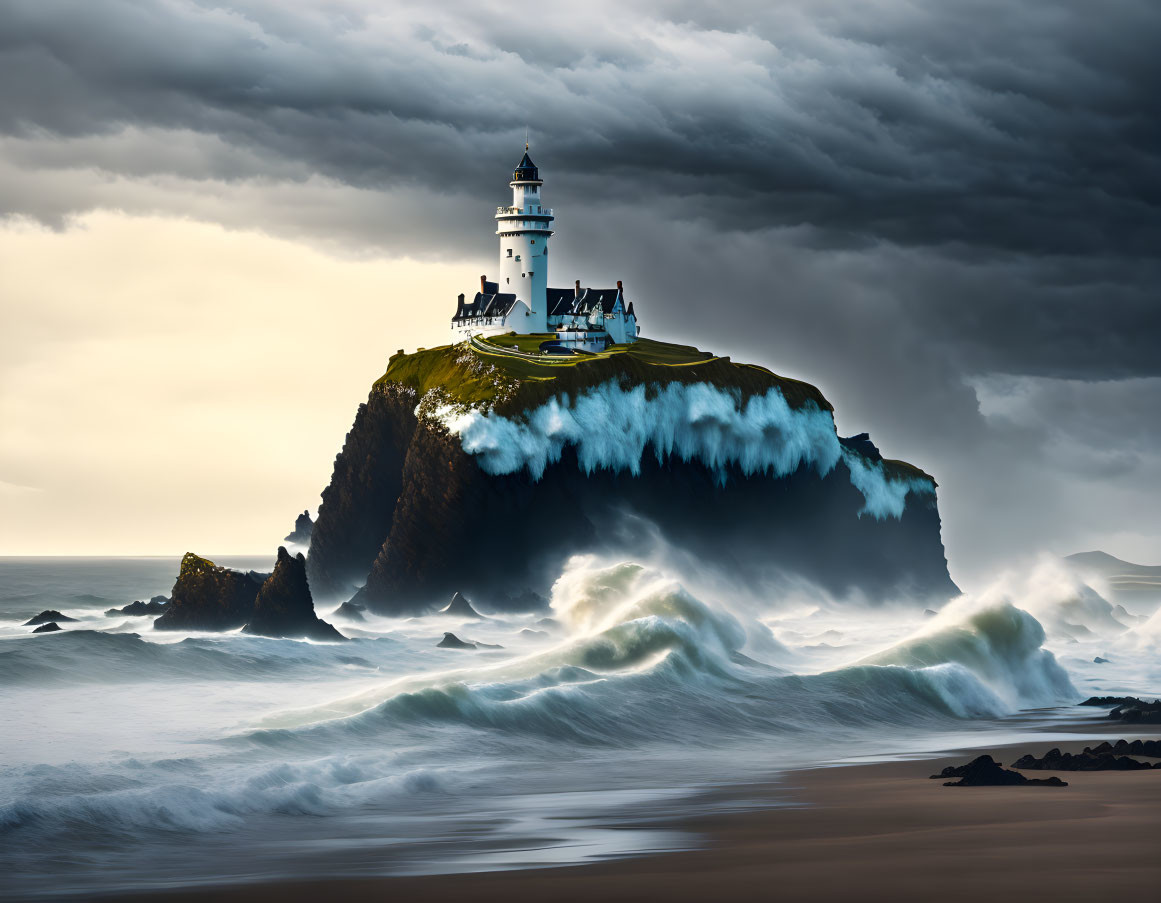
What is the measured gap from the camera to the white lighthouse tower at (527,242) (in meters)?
82.1

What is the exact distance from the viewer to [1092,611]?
2402 inches

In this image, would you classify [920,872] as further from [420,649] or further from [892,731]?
[420,649]

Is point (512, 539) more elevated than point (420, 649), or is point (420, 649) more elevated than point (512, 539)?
point (512, 539)

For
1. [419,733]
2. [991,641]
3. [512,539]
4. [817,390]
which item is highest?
[817,390]

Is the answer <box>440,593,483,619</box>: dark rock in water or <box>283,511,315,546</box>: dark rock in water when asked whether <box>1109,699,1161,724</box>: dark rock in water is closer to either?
<box>440,593,483,619</box>: dark rock in water

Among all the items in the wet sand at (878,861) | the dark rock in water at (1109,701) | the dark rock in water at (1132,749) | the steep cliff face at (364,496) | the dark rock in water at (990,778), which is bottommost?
the wet sand at (878,861)

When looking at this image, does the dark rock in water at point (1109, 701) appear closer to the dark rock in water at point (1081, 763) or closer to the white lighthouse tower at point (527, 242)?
the dark rock in water at point (1081, 763)

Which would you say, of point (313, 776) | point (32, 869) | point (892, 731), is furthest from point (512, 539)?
point (32, 869)

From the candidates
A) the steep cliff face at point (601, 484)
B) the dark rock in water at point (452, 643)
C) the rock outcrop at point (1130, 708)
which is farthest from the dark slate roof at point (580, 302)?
the rock outcrop at point (1130, 708)

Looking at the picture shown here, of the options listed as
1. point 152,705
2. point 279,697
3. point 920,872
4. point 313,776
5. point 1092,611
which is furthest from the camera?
point 1092,611

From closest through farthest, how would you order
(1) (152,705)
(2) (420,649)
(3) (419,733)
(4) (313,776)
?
(4) (313,776) → (3) (419,733) → (1) (152,705) → (2) (420,649)

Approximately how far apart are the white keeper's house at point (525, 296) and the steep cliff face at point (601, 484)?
14.6 ft

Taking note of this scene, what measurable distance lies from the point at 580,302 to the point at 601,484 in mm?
20642

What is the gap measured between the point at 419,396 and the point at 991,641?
3497 cm
